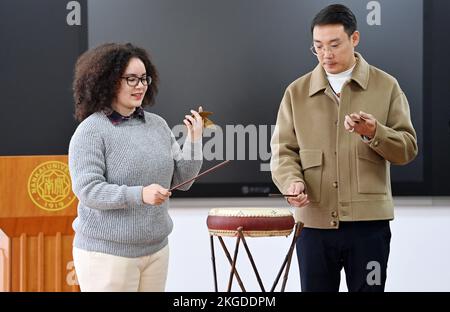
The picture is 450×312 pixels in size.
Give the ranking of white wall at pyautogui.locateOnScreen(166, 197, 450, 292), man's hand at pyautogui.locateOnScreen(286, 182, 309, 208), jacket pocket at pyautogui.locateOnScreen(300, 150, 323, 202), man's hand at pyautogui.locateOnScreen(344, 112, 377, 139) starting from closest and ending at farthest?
man's hand at pyautogui.locateOnScreen(344, 112, 377, 139)
man's hand at pyautogui.locateOnScreen(286, 182, 309, 208)
jacket pocket at pyautogui.locateOnScreen(300, 150, 323, 202)
white wall at pyautogui.locateOnScreen(166, 197, 450, 292)

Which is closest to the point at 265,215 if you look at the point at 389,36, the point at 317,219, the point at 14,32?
the point at 317,219

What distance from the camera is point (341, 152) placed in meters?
2.74

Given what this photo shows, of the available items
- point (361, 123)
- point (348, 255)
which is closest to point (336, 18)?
point (361, 123)

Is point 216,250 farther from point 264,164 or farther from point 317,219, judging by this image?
point 317,219

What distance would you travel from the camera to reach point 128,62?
246 cm

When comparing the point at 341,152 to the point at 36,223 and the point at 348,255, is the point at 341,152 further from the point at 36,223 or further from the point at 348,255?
the point at 36,223

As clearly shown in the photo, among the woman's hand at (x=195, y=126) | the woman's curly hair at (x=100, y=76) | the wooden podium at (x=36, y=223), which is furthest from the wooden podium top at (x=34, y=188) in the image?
the woman's hand at (x=195, y=126)

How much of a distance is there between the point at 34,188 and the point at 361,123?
1206 millimetres

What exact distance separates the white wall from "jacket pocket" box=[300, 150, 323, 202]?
50.6 inches

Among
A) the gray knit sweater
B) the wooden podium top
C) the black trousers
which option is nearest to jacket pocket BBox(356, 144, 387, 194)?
the black trousers

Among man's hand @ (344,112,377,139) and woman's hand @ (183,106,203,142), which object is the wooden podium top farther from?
man's hand @ (344,112,377,139)

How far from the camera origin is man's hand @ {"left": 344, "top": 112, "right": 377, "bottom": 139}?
2.53 m

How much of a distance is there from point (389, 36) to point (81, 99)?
210 cm

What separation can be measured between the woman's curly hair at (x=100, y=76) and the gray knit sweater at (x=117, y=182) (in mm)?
53
